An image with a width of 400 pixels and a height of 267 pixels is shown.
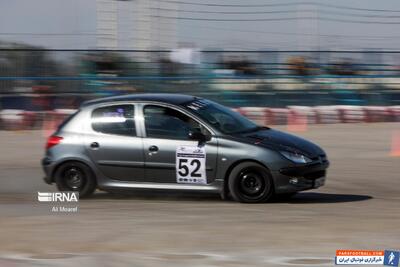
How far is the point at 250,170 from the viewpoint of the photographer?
32.3 feet

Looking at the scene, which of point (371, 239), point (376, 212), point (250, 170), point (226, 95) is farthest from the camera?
point (226, 95)

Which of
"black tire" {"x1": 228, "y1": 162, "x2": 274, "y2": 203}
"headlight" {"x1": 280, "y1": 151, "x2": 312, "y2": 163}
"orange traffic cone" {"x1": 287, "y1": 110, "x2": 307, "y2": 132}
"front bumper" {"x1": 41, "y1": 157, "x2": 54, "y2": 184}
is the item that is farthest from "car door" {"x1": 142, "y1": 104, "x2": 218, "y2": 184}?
"orange traffic cone" {"x1": 287, "y1": 110, "x2": 307, "y2": 132}

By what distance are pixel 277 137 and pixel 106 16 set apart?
17.4m

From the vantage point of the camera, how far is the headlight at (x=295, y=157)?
32.2 feet

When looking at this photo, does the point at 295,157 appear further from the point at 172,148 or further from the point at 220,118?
the point at 172,148

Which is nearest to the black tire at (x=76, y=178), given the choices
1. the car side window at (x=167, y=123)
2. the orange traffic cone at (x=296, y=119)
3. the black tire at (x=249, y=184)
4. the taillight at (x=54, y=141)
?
the taillight at (x=54, y=141)

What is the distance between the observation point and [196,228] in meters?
7.84

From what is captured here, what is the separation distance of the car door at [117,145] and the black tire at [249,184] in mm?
1249

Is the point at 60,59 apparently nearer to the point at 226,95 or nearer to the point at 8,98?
the point at 8,98

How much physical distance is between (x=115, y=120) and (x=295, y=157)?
250 cm

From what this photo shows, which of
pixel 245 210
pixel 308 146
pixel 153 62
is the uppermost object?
pixel 153 62

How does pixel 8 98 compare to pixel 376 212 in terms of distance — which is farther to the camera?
pixel 8 98

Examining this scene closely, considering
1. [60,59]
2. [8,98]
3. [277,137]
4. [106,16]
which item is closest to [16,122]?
[8,98]

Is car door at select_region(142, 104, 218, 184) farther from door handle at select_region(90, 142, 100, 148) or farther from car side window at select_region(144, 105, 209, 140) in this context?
door handle at select_region(90, 142, 100, 148)
